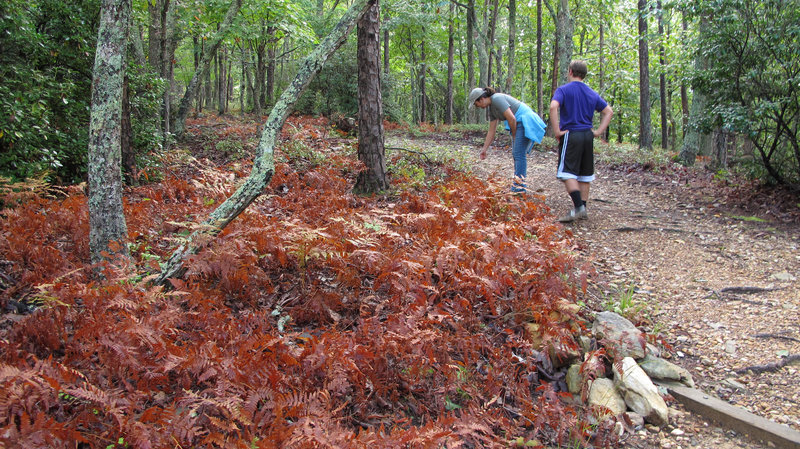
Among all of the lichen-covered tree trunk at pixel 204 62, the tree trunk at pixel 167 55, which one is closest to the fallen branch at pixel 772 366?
the lichen-covered tree trunk at pixel 204 62

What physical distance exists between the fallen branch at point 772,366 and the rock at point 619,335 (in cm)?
81

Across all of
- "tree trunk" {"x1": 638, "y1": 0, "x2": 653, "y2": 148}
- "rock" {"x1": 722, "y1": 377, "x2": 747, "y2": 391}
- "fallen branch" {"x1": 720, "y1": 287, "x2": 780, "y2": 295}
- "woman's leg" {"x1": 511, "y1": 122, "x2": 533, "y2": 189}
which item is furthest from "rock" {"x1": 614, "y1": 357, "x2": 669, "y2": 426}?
"tree trunk" {"x1": 638, "y1": 0, "x2": 653, "y2": 148}

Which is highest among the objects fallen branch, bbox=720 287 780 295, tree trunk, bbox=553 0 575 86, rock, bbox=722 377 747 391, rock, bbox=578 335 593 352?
tree trunk, bbox=553 0 575 86

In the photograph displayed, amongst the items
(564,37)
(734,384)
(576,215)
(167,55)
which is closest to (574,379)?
(734,384)

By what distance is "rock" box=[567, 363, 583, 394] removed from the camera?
368 centimetres

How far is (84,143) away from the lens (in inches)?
309

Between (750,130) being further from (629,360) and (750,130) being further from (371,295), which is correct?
(371,295)

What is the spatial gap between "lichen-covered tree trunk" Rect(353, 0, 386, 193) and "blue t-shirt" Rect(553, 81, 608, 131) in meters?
2.81

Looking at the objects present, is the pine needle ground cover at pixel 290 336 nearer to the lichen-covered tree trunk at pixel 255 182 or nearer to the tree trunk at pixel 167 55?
the lichen-covered tree trunk at pixel 255 182

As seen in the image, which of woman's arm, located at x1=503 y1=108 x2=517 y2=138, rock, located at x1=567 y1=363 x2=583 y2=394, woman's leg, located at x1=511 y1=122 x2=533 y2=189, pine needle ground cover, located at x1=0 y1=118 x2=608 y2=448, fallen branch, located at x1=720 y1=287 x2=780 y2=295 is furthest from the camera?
woman's leg, located at x1=511 y1=122 x2=533 y2=189

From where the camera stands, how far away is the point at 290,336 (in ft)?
11.1

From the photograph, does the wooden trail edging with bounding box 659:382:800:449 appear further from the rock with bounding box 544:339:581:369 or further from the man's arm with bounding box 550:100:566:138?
the man's arm with bounding box 550:100:566:138

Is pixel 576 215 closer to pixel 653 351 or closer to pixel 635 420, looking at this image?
pixel 653 351

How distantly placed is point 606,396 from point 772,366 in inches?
59.8
